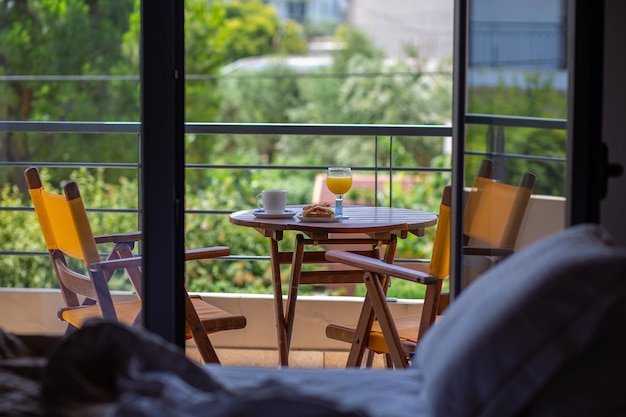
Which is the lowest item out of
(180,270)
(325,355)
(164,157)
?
(325,355)

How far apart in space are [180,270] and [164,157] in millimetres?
303

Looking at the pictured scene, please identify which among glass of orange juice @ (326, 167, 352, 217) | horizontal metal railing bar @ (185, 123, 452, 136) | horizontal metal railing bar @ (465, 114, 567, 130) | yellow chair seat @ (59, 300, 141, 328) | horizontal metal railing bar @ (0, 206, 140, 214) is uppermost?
horizontal metal railing bar @ (465, 114, 567, 130)

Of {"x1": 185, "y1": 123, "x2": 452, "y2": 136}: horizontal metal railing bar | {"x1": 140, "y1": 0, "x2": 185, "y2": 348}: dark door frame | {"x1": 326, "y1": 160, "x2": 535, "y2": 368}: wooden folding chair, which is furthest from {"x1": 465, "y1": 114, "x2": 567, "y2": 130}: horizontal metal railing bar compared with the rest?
{"x1": 185, "y1": 123, "x2": 452, "y2": 136}: horizontal metal railing bar

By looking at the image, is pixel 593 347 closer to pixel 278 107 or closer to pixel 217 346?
pixel 217 346

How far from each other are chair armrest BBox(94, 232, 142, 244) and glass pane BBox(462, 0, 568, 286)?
943 millimetres

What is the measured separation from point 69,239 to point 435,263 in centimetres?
117

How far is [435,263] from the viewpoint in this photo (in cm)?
293

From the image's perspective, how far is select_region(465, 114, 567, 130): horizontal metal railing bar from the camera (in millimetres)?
2099

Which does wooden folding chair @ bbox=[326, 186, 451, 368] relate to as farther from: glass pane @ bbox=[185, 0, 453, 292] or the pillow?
glass pane @ bbox=[185, 0, 453, 292]

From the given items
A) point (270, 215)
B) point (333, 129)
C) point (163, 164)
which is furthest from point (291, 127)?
point (163, 164)

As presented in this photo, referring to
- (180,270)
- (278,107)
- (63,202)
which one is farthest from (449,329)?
(278,107)

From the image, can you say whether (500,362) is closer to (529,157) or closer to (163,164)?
(529,157)

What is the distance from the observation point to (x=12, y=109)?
307 cm

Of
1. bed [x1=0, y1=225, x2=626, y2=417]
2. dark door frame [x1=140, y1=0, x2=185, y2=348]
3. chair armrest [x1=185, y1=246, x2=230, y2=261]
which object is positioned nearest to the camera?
bed [x1=0, y1=225, x2=626, y2=417]
